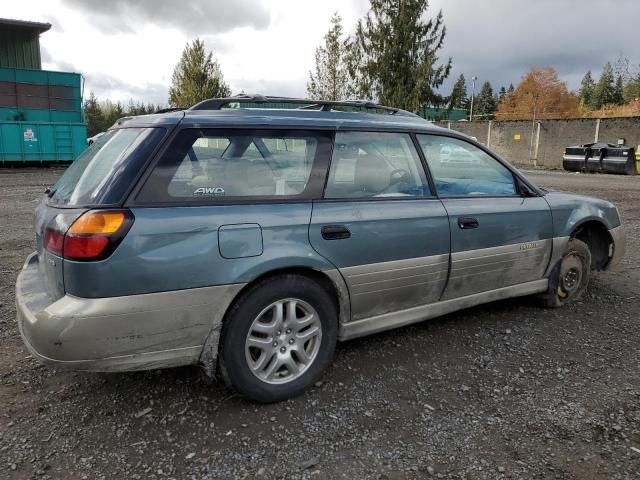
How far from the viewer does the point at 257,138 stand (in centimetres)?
282

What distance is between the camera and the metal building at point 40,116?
2017cm

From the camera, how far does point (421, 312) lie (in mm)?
3350

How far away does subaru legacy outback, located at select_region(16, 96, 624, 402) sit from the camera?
2.33m

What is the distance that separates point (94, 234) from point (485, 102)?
105 metres

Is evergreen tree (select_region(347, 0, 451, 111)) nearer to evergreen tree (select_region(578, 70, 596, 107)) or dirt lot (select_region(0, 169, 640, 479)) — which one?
dirt lot (select_region(0, 169, 640, 479))

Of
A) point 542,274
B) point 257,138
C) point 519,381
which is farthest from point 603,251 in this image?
point 257,138

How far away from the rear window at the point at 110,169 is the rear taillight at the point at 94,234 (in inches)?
3.6

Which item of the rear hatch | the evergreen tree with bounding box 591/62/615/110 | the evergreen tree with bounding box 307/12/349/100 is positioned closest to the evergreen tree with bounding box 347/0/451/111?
the evergreen tree with bounding box 307/12/349/100

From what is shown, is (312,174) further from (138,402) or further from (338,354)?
(138,402)

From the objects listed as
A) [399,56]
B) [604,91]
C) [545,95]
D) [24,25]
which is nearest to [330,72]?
[399,56]

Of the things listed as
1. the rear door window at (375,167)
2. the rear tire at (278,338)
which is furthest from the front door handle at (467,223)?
the rear tire at (278,338)

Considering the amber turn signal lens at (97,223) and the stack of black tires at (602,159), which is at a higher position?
the stack of black tires at (602,159)

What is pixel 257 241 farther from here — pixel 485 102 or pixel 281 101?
pixel 485 102

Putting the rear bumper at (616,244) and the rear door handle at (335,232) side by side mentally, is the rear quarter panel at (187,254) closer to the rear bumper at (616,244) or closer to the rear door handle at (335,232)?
the rear door handle at (335,232)
